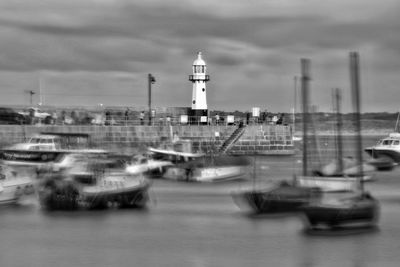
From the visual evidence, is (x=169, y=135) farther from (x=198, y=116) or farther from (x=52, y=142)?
(x=52, y=142)

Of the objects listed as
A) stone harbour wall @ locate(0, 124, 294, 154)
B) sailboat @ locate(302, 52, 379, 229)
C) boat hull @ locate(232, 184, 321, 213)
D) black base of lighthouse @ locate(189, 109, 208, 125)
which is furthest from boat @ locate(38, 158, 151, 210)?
black base of lighthouse @ locate(189, 109, 208, 125)

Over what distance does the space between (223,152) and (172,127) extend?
4618 mm

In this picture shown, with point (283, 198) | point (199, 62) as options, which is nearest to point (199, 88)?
point (199, 62)

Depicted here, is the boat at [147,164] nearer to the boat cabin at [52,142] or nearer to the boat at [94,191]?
the boat cabin at [52,142]

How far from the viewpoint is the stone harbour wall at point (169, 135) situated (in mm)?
68438

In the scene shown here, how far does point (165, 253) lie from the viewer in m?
28.8

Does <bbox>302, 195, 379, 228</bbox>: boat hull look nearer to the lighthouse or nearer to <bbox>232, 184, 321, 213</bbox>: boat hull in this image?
<bbox>232, 184, 321, 213</bbox>: boat hull

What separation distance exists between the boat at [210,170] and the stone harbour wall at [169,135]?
15.5m

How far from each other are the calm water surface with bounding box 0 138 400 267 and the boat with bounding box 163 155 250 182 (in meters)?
9.08

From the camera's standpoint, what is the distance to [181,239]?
1241 inches

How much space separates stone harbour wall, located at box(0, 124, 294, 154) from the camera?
6844 cm

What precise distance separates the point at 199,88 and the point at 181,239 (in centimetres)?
4622

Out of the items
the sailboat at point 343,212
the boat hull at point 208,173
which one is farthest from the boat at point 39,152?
the sailboat at point 343,212

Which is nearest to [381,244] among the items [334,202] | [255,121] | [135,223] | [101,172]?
[334,202]
